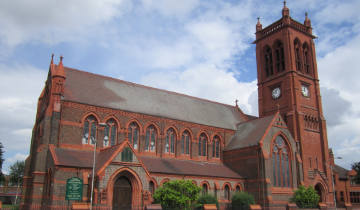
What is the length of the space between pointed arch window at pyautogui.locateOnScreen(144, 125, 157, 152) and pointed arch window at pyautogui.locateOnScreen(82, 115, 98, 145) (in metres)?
6.44

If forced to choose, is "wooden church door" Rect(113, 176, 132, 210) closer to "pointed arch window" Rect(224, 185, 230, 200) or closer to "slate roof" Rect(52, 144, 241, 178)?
"slate roof" Rect(52, 144, 241, 178)

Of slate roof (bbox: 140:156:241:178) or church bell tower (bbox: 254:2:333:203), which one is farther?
church bell tower (bbox: 254:2:333:203)

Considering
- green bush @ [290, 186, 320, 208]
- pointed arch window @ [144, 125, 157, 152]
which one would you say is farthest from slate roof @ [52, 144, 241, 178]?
green bush @ [290, 186, 320, 208]

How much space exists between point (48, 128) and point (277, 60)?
34.6 metres

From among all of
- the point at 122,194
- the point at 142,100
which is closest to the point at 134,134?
the point at 142,100

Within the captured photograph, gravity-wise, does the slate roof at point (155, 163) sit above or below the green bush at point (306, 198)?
above

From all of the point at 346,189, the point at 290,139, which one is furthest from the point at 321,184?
the point at 346,189

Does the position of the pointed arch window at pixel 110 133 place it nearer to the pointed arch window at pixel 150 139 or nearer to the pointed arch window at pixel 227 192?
the pointed arch window at pixel 150 139

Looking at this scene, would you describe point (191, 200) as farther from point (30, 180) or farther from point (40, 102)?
point (40, 102)

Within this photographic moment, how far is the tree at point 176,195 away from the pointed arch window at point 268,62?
28702 millimetres

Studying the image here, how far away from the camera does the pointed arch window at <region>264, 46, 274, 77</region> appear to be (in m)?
51.1

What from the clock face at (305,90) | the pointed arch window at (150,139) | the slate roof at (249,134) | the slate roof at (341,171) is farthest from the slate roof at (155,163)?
the slate roof at (341,171)

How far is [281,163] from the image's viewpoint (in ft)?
134

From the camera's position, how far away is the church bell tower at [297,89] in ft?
145
